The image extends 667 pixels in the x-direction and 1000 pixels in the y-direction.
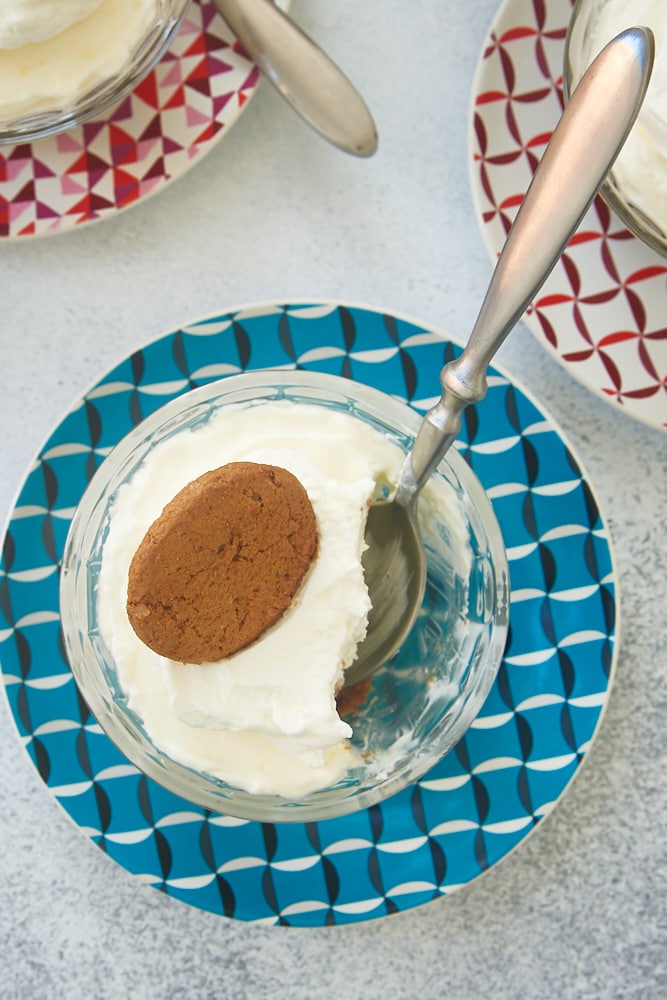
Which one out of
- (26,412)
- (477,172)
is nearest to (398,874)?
(26,412)

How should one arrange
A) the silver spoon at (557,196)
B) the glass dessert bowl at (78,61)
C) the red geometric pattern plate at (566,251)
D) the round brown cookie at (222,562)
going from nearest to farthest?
1. the silver spoon at (557,196)
2. the round brown cookie at (222,562)
3. the glass dessert bowl at (78,61)
4. the red geometric pattern plate at (566,251)

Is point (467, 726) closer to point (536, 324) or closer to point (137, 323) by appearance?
point (536, 324)

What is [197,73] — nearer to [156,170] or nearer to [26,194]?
[156,170]

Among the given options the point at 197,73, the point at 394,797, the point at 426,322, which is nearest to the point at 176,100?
the point at 197,73

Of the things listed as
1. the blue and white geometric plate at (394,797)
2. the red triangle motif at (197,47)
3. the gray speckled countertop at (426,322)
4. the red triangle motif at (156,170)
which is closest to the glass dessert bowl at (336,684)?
the blue and white geometric plate at (394,797)

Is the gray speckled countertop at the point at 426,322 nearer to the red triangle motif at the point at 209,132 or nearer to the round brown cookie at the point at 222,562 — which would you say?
the red triangle motif at the point at 209,132

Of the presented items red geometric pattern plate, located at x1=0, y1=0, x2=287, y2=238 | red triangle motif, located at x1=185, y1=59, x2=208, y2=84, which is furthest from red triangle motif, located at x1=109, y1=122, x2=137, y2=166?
red triangle motif, located at x1=185, y1=59, x2=208, y2=84
